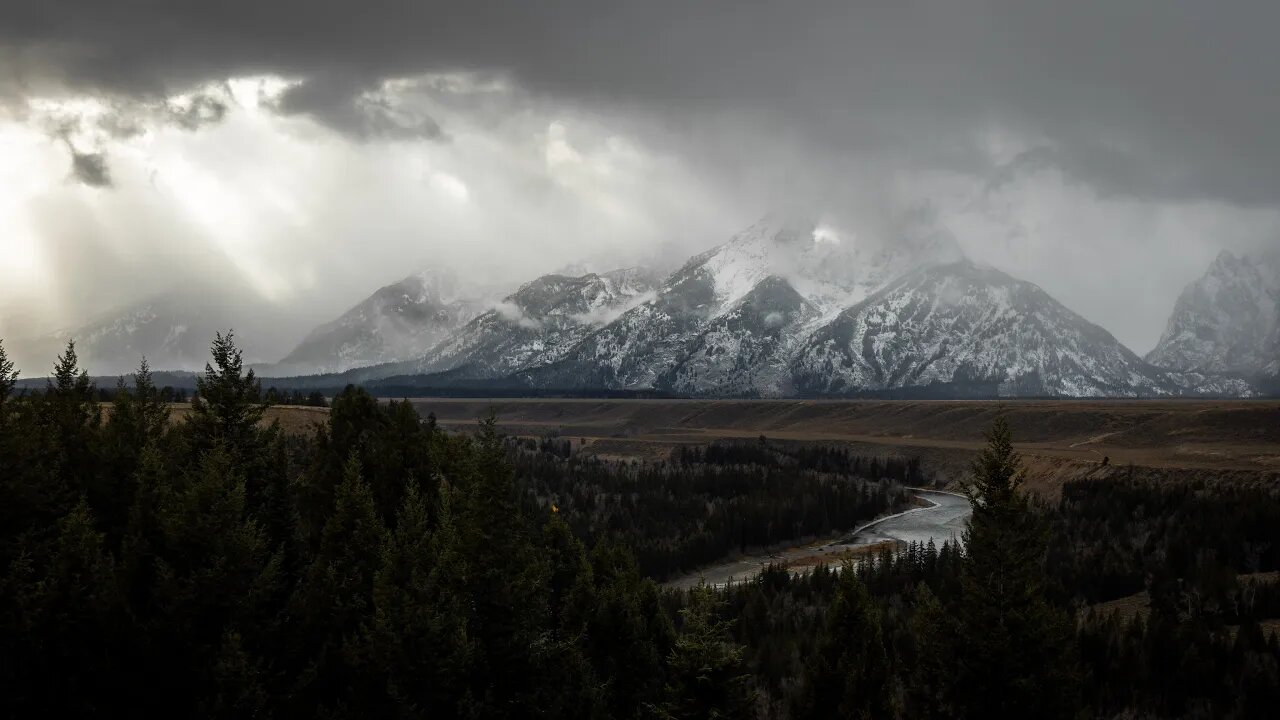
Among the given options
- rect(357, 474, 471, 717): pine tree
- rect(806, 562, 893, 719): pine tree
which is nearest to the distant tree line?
rect(806, 562, 893, 719): pine tree

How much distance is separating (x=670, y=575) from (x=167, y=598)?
7970 cm

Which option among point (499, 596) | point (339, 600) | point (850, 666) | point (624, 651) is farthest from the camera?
point (624, 651)

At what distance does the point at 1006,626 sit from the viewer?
997 inches

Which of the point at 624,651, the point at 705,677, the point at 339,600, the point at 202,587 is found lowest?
the point at 624,651

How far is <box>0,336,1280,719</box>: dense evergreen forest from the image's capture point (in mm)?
26047

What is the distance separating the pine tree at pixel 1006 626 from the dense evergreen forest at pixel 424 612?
7cm

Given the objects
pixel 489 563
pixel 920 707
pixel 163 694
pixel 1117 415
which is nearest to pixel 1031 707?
pixel 920 707

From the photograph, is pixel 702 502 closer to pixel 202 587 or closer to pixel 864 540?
pixel 864 540

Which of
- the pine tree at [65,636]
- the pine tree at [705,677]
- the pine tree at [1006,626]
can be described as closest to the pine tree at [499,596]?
the pine tree at [705,677]

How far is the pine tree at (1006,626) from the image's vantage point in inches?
982

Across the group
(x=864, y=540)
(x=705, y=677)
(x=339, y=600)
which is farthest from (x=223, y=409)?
(x=864, y=540)

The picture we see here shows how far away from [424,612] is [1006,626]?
1802cm

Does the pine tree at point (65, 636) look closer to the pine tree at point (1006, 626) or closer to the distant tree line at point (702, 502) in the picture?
the pine tree at point (1006, 626)

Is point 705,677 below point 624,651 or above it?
above
